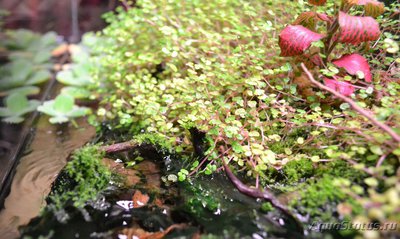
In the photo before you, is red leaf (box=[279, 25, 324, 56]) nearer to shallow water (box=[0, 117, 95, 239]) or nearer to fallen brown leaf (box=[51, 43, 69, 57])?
shallow water (box=[0, 117, 95, 239])

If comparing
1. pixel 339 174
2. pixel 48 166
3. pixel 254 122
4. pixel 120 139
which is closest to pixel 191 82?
pixel 254 122

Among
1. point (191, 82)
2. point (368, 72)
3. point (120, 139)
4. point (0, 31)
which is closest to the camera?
point (368, 72)

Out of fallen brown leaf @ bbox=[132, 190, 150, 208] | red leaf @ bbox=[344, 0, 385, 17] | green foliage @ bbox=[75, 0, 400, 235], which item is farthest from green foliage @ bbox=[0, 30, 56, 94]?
red leaf @ bbox=[344, 0, 385, 17]

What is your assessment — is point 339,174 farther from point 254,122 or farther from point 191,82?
point 191,82

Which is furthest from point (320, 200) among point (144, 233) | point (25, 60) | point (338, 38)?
point (25, 60)

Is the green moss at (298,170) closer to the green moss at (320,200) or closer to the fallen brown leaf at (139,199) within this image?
the green moss at (320,200)

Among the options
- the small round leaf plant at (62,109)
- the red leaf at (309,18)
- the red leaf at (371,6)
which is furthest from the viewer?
the small round leaf plant at (62,109)

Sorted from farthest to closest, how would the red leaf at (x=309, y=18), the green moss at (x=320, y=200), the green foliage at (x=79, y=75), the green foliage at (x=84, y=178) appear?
the green foliage at (x=79, y=75) < the red leaf at (x=309, y=18) < the green foliage at (x=84, y=178) < the green moss at (x=320, y=200)

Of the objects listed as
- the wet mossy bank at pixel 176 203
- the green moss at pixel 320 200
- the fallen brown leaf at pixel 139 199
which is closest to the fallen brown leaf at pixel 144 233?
the wet mossy bank at pixel 176 203
